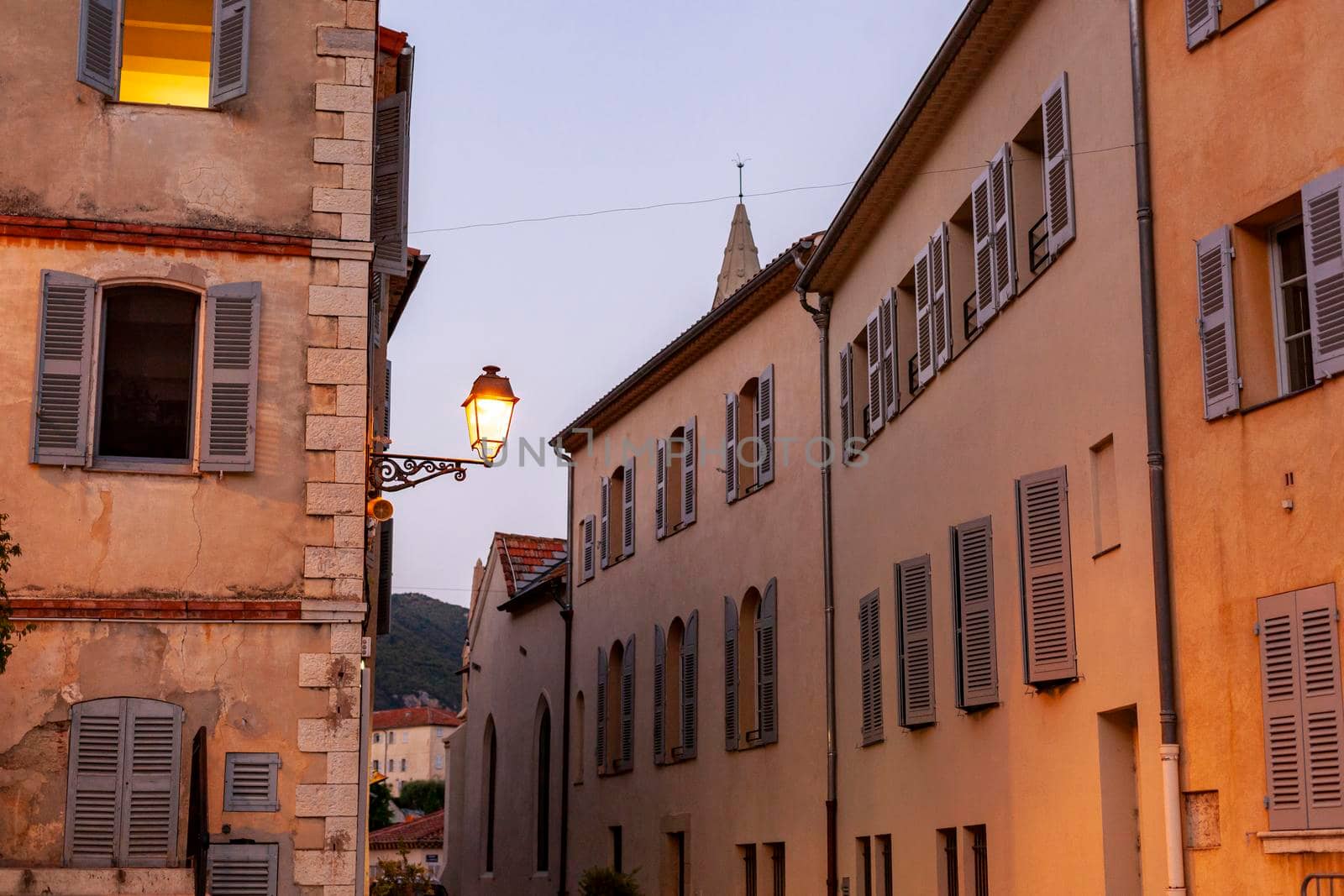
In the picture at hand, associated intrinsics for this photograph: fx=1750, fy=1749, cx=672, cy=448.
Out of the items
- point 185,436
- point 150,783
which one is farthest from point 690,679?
point 150,783

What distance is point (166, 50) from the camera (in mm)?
13391

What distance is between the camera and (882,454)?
19.2m

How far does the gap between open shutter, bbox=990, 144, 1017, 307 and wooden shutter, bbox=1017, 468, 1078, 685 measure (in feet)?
6.12

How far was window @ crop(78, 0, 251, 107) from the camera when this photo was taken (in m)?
13.0

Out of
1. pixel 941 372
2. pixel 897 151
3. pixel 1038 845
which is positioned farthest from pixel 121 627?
pixel 897 151

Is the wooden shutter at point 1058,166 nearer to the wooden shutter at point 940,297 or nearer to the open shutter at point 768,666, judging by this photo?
the wooden shutter at point 940,297

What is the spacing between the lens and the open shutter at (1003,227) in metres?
14.9

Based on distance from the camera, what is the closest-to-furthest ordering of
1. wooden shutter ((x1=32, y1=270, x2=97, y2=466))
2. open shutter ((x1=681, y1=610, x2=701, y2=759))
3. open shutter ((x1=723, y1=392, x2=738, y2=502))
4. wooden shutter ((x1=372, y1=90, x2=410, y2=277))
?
wooden shutter ((x1=32, y1=270, x2=97, y2=466)), wooden shutter ((x1=372, y1=90, x2=410, y2=277)), open shutter ((x1=723, y1=392, x2=738, y2=502)), open shutter ((x1=681, y1=610, x2=701, y2=759))

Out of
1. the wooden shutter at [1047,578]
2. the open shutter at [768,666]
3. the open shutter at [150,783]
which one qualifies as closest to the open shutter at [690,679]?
the open shutter at [768,666]

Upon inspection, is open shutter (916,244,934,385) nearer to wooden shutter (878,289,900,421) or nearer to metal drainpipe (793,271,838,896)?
wooden shutter (878,289,900,421)

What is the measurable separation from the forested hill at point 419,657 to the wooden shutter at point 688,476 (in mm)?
108666

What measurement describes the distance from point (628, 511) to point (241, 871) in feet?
59.3

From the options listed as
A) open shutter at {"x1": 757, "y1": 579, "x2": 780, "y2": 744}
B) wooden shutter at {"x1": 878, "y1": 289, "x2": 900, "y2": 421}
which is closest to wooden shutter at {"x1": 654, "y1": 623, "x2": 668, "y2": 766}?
open shutter at {"x1": 757, "y1": 579, "x2": 780, "y2": 744}

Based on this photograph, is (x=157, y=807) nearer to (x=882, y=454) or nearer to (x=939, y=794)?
(x=939, y=794)
